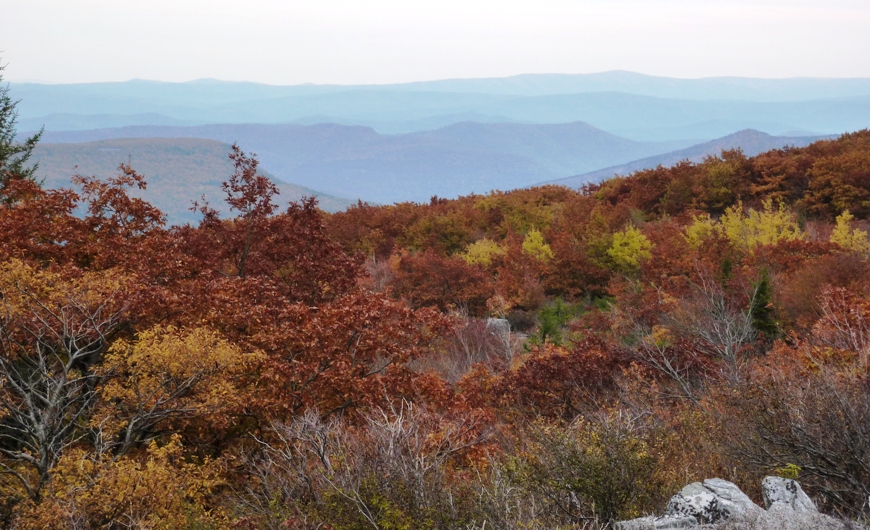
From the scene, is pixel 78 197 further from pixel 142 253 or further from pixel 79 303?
pixel 79 303

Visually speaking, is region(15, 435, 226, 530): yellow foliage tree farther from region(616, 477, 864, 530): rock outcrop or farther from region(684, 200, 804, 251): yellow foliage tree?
region(684, 200, 804, 251): yellow foliage tree

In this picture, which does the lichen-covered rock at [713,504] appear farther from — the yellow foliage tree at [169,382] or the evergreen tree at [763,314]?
the evergreen tree at [763,314]

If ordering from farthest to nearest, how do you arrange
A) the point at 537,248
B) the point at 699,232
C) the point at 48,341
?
the point at 537,248 → the point at 699,232 → the point at 48,341

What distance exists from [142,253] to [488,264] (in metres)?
18.0

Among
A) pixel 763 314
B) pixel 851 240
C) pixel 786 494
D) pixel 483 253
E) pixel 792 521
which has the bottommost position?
pixel 483 253

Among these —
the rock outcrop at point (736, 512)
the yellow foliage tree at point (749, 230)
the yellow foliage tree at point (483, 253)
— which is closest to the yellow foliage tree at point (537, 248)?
the yellow foliage tree at point (483, 253)

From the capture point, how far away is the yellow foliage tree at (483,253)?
30109 mm

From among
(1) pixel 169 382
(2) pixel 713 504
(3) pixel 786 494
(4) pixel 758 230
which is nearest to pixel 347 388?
(1) pixel 169 382

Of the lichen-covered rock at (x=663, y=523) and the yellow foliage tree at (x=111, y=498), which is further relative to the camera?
the yellow foliage tree at (x=111, y=498)

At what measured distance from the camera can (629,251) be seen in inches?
1050

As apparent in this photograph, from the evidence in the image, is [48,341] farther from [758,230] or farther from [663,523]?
[758,230]

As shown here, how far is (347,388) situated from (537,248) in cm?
1971

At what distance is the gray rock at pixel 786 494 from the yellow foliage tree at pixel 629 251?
19924 millimetres

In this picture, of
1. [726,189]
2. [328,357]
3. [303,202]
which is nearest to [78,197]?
[303,202]
